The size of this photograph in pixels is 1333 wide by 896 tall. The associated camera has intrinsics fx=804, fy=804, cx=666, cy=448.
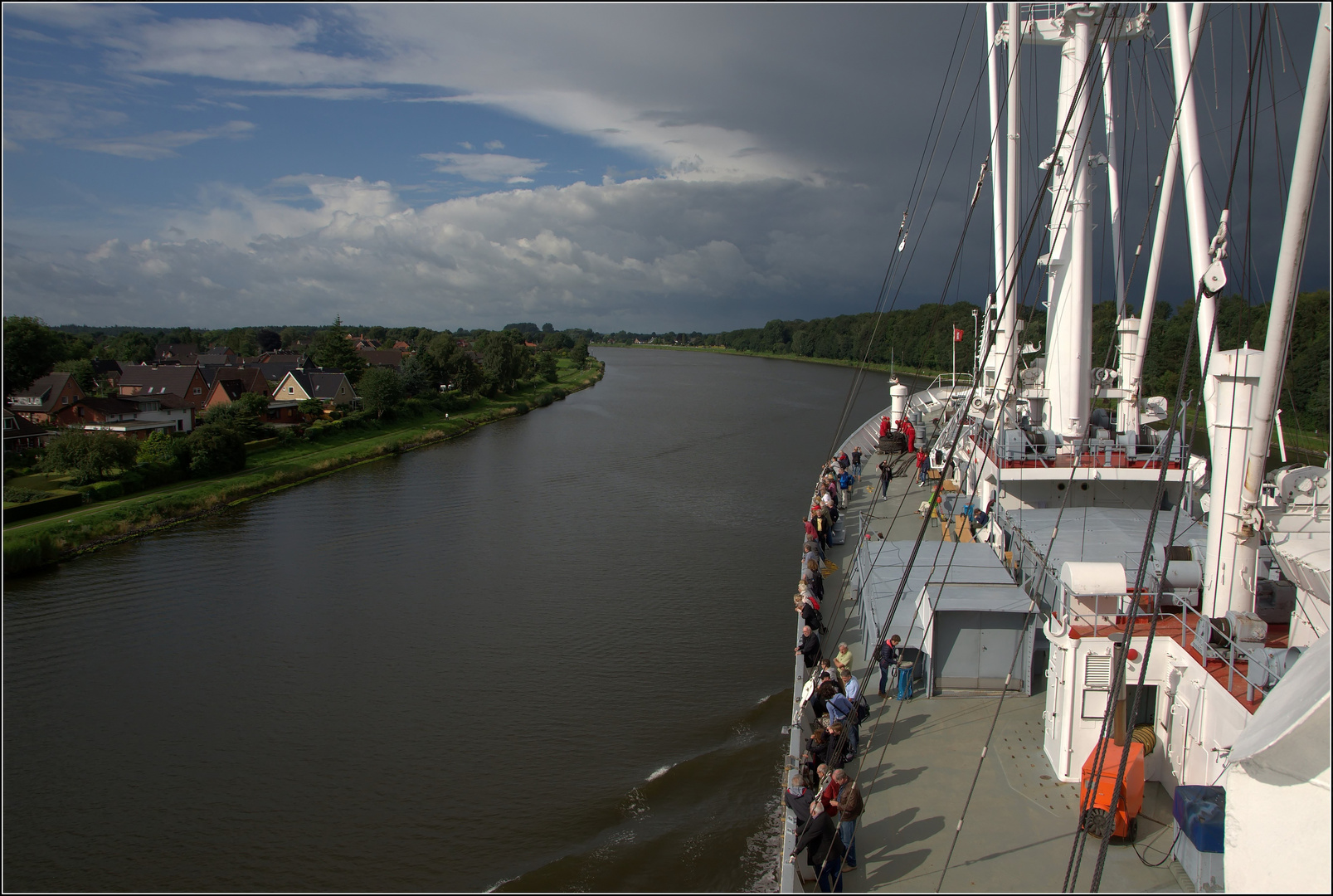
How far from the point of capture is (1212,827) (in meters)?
6.39

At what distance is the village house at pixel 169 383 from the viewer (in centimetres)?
5194

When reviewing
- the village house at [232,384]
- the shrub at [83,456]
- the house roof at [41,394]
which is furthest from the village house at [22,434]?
the village house at [232,384]

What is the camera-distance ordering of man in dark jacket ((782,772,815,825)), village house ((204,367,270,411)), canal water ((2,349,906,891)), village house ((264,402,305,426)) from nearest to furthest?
1. man in dark jacket ((782,772,815,825))
2. canal water ((2,349,906,891))
3. village house ((264,402,305,426))
4. village house ((204,367,270,411))

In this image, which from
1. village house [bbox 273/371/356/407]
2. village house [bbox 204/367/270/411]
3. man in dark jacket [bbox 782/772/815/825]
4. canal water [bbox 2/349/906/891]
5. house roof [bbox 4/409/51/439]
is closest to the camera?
man in dark jacket [bbox 782/772/815/825]

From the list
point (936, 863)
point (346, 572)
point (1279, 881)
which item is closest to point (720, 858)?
point (936, 863)

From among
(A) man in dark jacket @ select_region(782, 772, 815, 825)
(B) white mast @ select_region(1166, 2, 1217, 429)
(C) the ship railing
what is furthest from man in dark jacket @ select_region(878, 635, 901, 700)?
(B) white mast @ select_region(1166, 2, 1217, 429)

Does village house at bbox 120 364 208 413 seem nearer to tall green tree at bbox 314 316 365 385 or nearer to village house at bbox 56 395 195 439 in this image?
village house at bbox 56 395 195 439

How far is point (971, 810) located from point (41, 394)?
167ft

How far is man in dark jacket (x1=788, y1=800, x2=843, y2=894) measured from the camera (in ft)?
22.3

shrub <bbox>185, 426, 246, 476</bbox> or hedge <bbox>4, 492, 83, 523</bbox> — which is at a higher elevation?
shrub <bbox>185, 426, 246, 476</bbox>

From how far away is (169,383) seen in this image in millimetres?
52312

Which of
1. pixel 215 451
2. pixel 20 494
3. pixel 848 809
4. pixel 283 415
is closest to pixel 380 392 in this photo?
pixel 283 415

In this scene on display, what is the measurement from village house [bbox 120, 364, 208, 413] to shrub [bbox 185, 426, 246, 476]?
57.5 ft

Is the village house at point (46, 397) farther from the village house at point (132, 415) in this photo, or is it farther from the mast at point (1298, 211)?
the mast at point (1298, 211)
